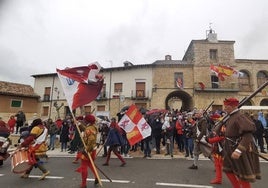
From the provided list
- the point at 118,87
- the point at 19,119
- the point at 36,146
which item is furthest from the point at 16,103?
the point at 36,146

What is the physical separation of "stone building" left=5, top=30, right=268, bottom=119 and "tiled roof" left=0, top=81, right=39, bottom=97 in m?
8.86

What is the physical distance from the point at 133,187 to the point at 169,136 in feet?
18.9

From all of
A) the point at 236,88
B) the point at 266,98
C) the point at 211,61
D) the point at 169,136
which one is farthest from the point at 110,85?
the point at 169,136

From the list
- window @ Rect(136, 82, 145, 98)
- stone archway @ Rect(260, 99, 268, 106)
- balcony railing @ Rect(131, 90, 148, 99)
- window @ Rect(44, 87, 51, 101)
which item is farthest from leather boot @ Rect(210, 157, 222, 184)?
window @ Rect(44, 87, 51, 101)

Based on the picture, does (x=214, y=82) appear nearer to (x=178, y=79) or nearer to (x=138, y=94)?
(x=178, y=79)

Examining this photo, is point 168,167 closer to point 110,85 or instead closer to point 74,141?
point 74,141

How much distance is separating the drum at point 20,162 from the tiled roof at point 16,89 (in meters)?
32.5

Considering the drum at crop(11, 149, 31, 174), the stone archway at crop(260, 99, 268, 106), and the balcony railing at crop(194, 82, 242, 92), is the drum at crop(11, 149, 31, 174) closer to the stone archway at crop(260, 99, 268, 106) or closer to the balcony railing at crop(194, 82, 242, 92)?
the balcony railing at crop(194, 82, 242, 92)

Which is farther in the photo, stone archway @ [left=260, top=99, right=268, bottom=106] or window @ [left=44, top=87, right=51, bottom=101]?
window @ [left=44, top=87, right=51, bottom=101]

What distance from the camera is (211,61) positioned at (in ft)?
108

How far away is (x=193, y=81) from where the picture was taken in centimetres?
3269

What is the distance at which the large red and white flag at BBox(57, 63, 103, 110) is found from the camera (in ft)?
22.0

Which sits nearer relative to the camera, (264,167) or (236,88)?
(264,167)

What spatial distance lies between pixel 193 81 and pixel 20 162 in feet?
96.3
